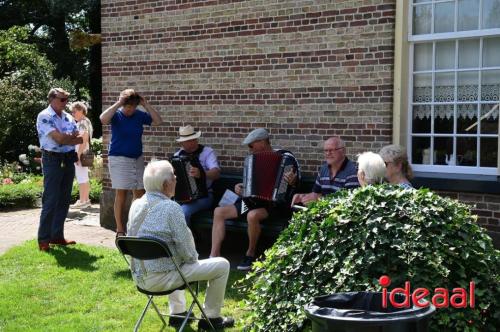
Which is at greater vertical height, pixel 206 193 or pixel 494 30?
pixel 494 30

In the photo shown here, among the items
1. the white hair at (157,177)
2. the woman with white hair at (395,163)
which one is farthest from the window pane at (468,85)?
the white hair at (157,177)

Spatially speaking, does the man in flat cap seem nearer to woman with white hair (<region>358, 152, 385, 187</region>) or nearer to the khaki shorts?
the khaki shorts

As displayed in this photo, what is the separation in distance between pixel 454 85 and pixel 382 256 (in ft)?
13.6

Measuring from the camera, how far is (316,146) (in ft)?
27.6

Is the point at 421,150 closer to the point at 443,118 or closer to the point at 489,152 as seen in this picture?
the point at 443,118

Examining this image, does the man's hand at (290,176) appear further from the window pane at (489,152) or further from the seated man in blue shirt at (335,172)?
the window pane at (489,152)

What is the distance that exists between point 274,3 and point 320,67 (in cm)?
108

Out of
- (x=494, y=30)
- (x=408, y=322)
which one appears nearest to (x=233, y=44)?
(x=494, y=30)

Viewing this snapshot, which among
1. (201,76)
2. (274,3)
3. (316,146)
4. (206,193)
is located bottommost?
(206,193)

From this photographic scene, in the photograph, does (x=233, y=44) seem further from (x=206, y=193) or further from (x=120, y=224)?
(x=120, y=224)

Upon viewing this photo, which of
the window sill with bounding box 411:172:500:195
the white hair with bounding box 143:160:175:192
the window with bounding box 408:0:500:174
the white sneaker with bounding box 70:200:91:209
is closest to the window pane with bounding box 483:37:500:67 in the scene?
the window with bounding box 408:0:500:174

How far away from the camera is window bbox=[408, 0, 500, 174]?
24.3 ft

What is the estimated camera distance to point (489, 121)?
744cm

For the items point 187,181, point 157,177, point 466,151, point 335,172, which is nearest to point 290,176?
point 335,172
